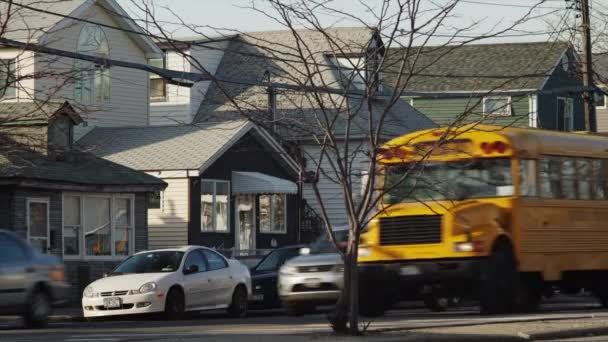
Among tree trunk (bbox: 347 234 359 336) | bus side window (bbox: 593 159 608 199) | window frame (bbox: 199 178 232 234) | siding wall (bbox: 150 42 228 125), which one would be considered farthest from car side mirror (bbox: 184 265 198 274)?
siding wall (bbox: 150 42 228 125)

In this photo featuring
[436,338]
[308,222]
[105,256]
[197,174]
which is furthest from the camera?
[308,222]

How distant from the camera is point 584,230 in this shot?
25.5m

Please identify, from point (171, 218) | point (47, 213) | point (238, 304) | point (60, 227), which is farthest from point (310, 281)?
point (171, 218)

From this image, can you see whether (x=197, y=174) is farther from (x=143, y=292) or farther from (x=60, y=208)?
(x=143, y=292)

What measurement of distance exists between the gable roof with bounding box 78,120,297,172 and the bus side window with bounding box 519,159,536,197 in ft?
61.8

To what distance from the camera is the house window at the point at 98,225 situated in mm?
37938

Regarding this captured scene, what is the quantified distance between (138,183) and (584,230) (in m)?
16.1

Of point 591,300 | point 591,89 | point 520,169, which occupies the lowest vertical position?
point 591,300

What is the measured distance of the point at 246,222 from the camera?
47062 mm

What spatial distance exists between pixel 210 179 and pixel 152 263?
55.4ft

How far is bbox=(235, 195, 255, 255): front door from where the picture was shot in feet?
153

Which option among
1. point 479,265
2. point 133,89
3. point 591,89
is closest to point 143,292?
point 479,265

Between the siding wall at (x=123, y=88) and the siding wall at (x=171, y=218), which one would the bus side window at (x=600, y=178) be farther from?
the siding wall at (x=123, y=88)

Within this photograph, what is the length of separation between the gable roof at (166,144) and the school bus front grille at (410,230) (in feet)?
60.2
